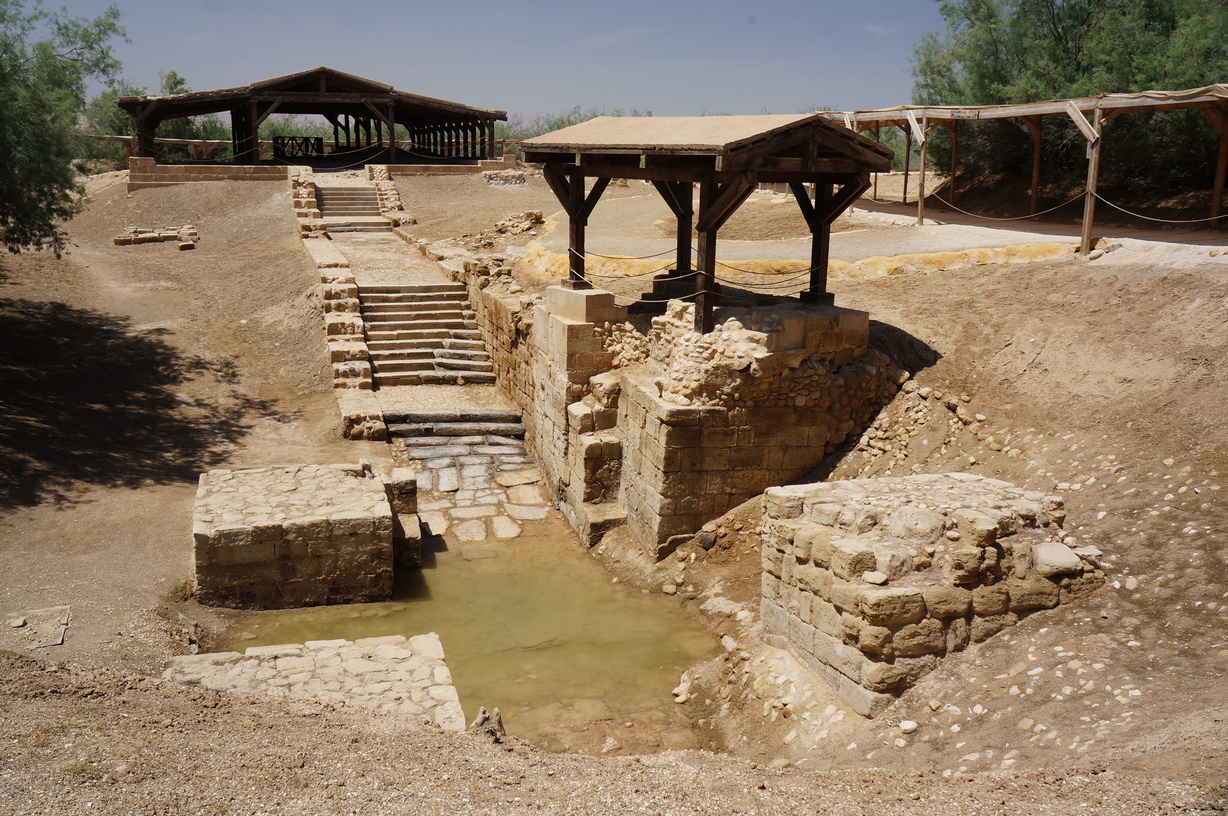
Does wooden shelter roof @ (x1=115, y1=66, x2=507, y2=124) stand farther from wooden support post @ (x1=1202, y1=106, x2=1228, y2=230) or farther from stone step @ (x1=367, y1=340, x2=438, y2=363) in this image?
wooden support post @ (x1=1202, y1=106, x2=1228, y2=230)

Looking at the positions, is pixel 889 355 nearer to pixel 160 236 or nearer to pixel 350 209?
pixel 350 209

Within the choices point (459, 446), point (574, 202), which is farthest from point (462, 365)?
point (574, 202)

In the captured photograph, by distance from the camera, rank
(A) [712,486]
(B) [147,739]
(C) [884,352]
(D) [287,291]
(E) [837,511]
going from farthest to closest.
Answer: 1. (D) [287,291]
2. (C) [884,352]
3. (A) [712,486]
4. (E) [837,511]
5. (B) [147,739]

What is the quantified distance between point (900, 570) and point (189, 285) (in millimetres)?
15114

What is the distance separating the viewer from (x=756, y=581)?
791 centimetres

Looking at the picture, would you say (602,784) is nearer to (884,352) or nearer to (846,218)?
(884,352)

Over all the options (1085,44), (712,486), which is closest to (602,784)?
(712,486)

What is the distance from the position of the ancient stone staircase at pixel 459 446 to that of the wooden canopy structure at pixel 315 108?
52.7ft

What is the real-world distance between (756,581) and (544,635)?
1907mm

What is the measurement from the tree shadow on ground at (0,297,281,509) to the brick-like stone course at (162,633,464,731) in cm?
391

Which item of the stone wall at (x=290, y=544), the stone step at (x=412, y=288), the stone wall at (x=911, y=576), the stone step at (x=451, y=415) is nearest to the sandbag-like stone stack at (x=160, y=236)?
the stone step at (x=412, y=288)

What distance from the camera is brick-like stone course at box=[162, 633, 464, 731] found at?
552cm

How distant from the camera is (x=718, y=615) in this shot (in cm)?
762

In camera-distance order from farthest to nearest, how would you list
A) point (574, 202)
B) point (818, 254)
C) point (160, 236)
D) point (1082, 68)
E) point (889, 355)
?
point (160, 236)
point (1082, 68)
point (574, 202)
point (818, 254)
point (889, 355)
